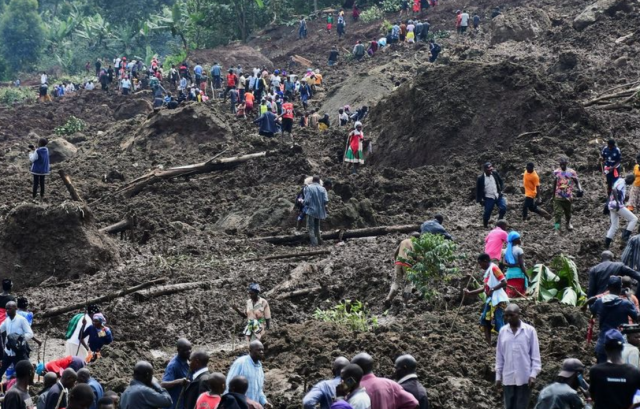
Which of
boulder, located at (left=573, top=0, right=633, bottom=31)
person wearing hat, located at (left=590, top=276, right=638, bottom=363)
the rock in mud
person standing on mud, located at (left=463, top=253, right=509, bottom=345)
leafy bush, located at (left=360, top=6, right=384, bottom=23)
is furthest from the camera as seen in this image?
leafy bush, located at (left=360, top=6, right=384, bottom=23)

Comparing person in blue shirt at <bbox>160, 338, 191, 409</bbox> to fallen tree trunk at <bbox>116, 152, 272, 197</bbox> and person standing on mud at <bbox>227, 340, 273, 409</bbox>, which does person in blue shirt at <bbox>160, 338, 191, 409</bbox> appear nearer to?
person standing on mud at <bbox>227, 340, 273, 409</bbox>

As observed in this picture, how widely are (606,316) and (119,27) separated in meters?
59.9

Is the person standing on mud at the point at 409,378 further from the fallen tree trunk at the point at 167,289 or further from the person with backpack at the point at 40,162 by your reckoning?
the person with backpack at the point at 40,162

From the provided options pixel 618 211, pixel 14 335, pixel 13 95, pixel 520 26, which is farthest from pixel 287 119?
pixel 13 95

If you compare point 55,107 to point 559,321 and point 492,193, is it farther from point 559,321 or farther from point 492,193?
point 559,321

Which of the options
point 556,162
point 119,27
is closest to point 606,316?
point 556,162

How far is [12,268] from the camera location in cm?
2053

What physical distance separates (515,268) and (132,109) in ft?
98.9

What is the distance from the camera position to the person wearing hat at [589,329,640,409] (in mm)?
9695

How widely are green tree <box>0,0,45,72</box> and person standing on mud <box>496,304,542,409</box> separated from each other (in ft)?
206

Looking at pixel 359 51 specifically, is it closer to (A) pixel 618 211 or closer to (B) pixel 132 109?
(B) pixel 132 109

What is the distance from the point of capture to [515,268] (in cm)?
1584

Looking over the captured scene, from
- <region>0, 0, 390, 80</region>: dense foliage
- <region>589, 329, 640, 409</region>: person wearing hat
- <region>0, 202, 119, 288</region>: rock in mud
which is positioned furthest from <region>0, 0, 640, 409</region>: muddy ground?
<region>0, 0, 390, 80</region>: dense foliage

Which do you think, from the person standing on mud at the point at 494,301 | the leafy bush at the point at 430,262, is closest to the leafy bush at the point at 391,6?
the leafy bush at the point at 430,262
